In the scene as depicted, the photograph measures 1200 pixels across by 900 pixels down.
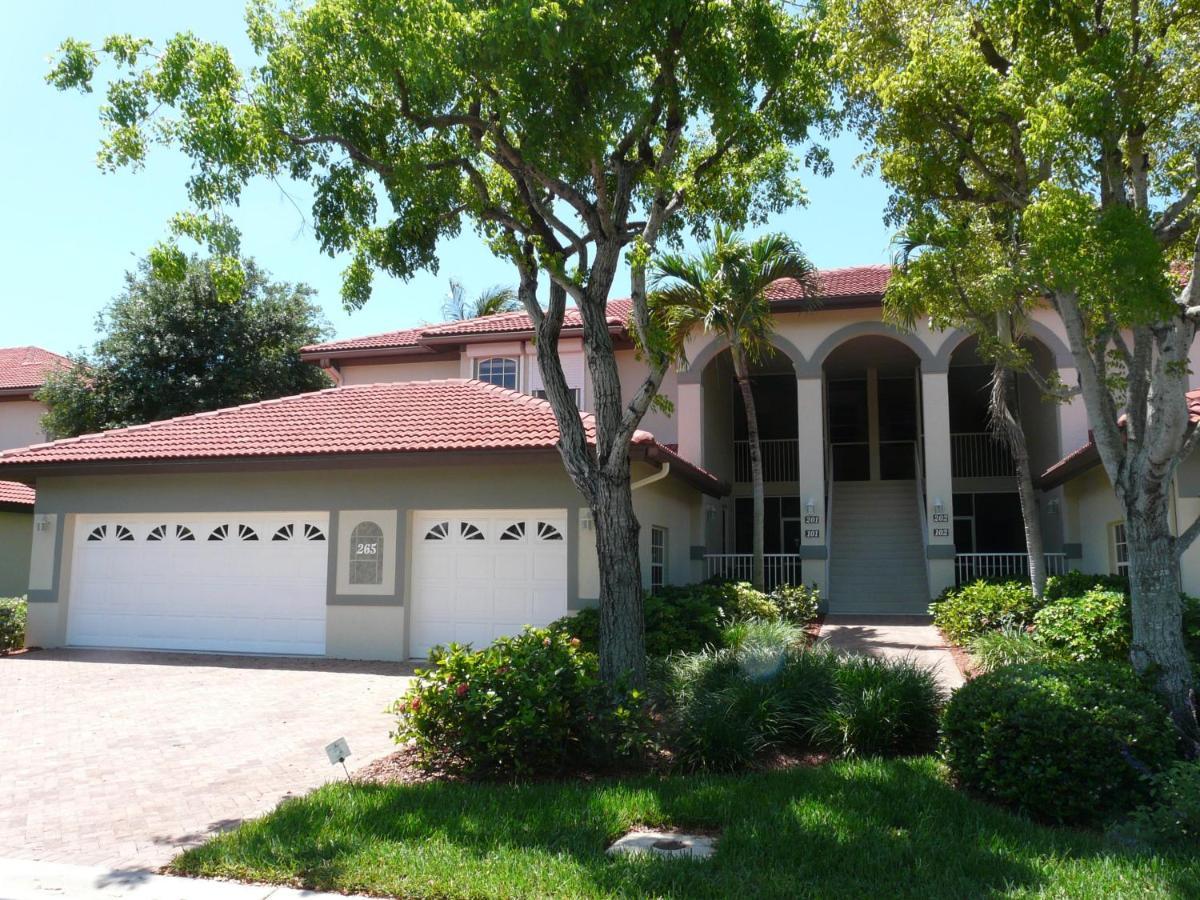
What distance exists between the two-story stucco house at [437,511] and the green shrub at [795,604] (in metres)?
1.85

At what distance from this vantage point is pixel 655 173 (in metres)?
8.81

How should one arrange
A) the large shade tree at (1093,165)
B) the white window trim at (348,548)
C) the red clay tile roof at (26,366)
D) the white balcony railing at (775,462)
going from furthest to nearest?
the red clay tile roof at (26,366) → the white balcony railing at (775,462) → the white window trim at (348,548) → the large shade tree at (1093,165)

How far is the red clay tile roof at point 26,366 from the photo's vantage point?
2595 cm

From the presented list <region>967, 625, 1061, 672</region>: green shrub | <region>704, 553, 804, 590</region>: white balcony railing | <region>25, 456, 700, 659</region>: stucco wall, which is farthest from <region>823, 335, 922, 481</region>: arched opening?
<region>967, 625, 1061, 672</region>: green shrub

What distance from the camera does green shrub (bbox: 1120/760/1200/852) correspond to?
17.3 feet

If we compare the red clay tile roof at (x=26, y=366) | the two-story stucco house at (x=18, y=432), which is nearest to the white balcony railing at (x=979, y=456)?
the two-story stucco house at (x=18, y=432)

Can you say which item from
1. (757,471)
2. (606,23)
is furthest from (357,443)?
(606,23)

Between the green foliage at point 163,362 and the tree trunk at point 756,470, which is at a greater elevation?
the green foliage at point 163,362

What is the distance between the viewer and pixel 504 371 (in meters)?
20.4

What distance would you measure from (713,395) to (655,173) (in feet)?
41.5

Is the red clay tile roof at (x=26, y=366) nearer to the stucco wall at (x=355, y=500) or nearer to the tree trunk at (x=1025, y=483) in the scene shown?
the stucco wall at (x=355, y=500)

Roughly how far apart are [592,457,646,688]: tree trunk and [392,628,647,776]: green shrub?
973 millimetres

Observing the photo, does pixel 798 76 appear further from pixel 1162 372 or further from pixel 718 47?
pixel 1162 372

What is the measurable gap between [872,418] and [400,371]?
11465mm
